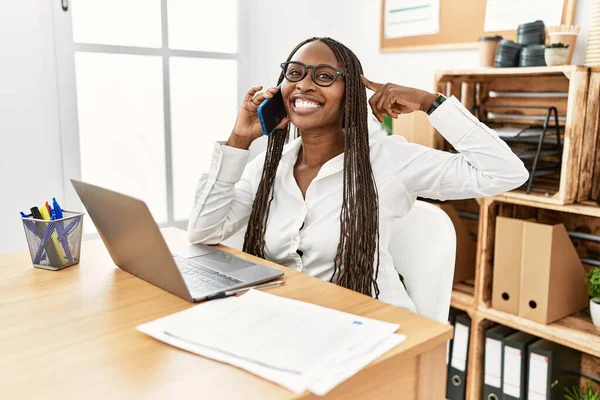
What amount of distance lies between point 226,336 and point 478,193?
2.70ft

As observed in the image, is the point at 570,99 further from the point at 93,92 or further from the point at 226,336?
the point at 93,92

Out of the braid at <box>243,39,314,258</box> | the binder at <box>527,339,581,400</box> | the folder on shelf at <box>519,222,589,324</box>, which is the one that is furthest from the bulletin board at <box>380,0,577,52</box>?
the binder at <box>527,339,581,400</box>

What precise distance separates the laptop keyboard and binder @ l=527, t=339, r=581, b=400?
125cm

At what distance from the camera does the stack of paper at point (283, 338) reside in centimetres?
73

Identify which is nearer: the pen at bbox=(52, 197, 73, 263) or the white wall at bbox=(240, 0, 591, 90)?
the pen at bbox=(52, 197, 73, 263)

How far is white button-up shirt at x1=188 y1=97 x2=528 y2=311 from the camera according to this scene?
1.38 meters

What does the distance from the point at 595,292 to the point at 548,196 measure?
0.33 m

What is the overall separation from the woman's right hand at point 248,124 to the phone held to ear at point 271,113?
Answer: 0.01m

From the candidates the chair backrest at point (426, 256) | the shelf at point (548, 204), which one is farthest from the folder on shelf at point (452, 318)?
the chair backrest at point (426, 256)

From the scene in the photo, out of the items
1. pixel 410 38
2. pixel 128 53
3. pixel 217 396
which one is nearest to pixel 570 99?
pixel 410 38

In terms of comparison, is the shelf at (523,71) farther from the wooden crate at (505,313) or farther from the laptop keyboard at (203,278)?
the laptop keyboard at (203,278)

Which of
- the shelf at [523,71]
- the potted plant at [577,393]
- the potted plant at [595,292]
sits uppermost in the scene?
the shelf at [523,71]

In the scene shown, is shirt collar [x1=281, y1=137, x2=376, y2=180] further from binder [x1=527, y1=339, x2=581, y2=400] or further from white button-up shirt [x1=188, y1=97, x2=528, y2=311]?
binder [x1=527, y1=339, x2=581, y2=400]

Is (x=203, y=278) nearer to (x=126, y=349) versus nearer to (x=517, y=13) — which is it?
(x=126, y=349)
